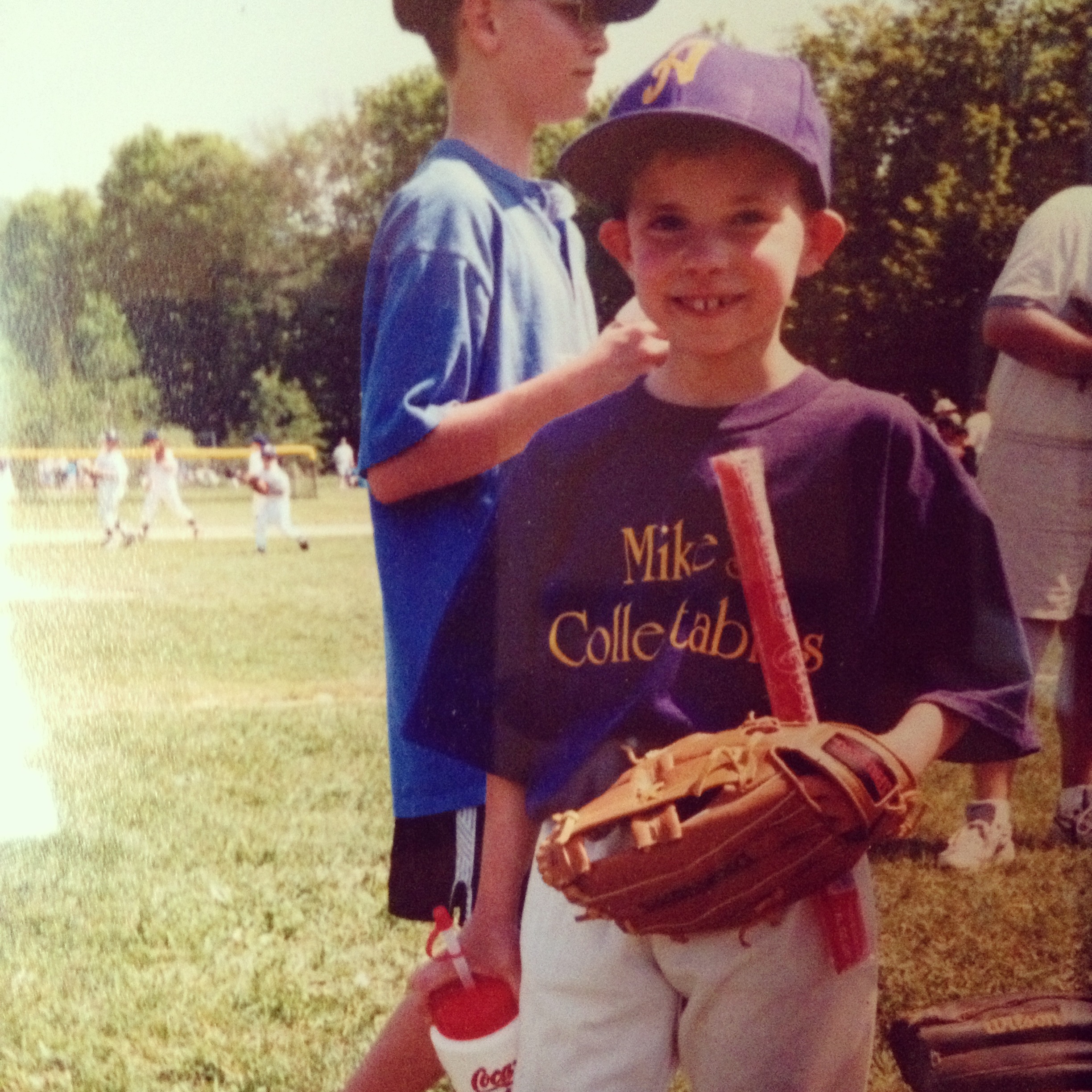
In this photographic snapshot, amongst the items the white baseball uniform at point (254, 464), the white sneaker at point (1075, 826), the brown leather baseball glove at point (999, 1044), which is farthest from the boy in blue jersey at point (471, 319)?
the white sneaker at point (1075, 826)

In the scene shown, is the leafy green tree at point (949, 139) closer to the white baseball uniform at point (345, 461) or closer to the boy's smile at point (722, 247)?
the boy's smile at point (722, 247)

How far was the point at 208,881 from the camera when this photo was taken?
77.9 inches

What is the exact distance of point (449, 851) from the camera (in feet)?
5.76

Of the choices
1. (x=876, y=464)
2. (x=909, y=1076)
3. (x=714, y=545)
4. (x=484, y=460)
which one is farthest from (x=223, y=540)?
(x=909, y=1076)

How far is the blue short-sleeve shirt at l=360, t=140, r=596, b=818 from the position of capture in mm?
1567

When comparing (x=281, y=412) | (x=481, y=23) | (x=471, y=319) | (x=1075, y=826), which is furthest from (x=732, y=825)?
(x=481, y=23)

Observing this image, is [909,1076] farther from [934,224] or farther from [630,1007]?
[934,224]

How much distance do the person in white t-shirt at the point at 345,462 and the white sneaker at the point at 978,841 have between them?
99 cm

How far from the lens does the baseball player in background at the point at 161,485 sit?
5.83 ft

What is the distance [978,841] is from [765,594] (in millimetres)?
687

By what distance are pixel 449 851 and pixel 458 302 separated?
76 cm

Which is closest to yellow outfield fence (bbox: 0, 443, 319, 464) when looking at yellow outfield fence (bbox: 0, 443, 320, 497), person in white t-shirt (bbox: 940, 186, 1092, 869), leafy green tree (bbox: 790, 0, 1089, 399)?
yellow outfield fence (bbox: 0, 443, 320, 497)

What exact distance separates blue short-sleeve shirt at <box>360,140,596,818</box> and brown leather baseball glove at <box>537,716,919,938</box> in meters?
0.42

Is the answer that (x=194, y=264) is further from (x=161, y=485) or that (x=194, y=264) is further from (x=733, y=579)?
(x=733, y=579)
